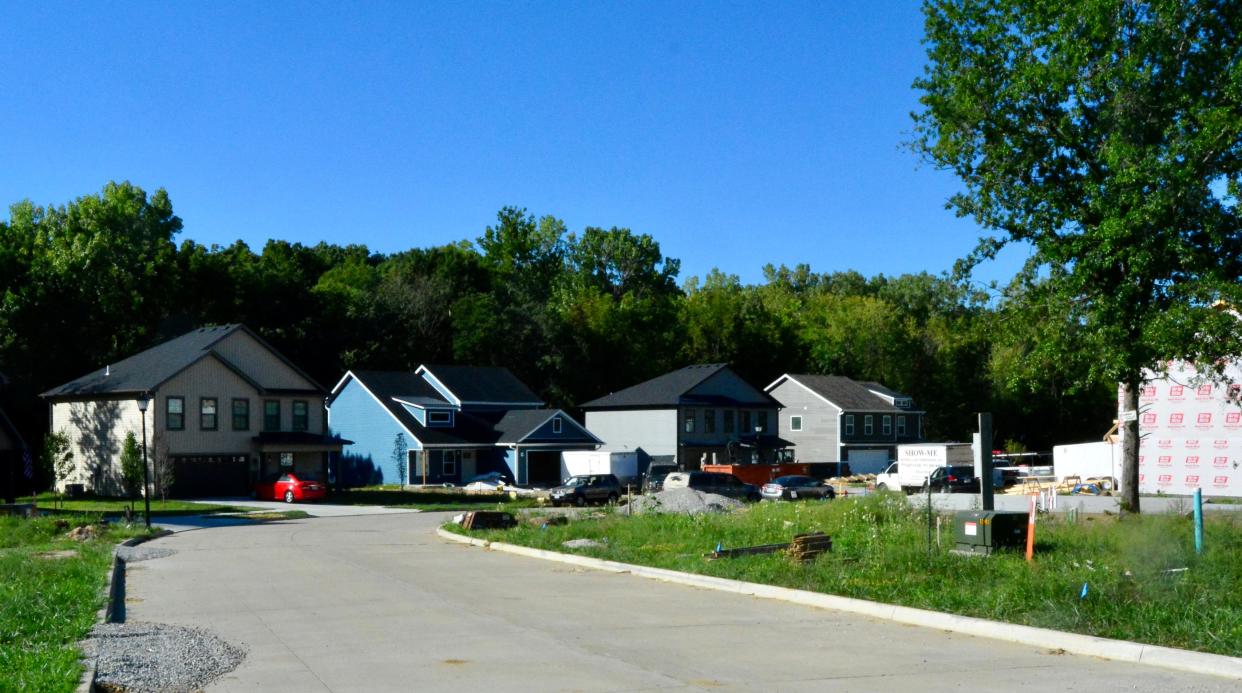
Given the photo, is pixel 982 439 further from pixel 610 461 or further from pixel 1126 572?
pixel 610 461

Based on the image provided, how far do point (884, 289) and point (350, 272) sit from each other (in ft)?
190

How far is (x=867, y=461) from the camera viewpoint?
80.0 m

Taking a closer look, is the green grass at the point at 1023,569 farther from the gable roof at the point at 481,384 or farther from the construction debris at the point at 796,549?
the gable roof at the point at 481,384

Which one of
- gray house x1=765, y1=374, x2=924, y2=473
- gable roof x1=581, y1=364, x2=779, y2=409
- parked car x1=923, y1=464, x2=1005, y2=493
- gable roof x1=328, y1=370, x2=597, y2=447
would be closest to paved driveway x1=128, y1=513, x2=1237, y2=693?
parked car x1=923, y1=464, x2=1005, y2=493

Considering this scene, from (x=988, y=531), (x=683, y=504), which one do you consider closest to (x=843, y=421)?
(x=683, y=504)

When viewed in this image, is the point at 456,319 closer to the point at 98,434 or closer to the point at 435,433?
the point at 435,433

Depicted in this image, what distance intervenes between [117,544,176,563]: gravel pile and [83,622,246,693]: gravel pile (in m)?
11.5

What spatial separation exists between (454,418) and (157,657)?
55535mm

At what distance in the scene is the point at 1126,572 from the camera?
14.7 metres

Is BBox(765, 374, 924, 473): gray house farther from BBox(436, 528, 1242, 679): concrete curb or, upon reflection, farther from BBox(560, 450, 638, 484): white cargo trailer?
BBox(436, 528, 1242, 679): concrete curb

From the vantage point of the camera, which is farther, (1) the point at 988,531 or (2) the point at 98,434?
(2) the point at 98,434

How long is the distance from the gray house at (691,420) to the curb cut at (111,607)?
46.7 m

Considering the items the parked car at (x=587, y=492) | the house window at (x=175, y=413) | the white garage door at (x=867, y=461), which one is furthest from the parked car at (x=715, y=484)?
the white garage door at (x=867, y=461)

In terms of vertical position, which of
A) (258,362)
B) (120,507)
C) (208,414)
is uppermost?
(258,362)
